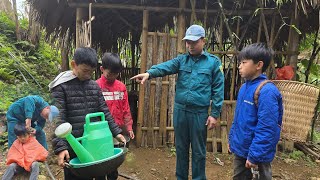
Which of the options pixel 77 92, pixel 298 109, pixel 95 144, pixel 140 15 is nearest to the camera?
pixel 95 144

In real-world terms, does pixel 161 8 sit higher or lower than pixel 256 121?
higher

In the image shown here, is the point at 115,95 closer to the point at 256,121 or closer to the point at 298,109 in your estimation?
the point at 256,121

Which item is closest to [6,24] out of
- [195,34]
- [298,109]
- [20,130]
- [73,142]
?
[20,130]

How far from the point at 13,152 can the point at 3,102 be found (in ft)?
10.6

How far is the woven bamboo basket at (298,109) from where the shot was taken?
3.71 meters

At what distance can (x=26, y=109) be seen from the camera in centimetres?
304

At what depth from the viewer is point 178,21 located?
16.4 ft

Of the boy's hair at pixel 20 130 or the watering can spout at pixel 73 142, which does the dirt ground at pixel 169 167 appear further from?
the watering can spout at pixel 73 142

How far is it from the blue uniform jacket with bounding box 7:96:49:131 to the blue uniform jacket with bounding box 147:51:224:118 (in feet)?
4.03

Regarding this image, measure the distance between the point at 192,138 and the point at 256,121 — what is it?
99 cm

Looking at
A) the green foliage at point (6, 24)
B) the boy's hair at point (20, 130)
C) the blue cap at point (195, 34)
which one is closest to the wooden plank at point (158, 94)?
the blue cap at point (195, 34)

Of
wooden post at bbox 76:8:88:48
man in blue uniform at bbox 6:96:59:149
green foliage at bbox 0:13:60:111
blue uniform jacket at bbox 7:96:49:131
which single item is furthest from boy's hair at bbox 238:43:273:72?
green foliage at bbox 0:13:60:111

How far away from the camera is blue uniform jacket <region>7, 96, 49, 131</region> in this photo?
3.05 m

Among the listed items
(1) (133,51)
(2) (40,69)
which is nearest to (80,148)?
(1) (133,51)
